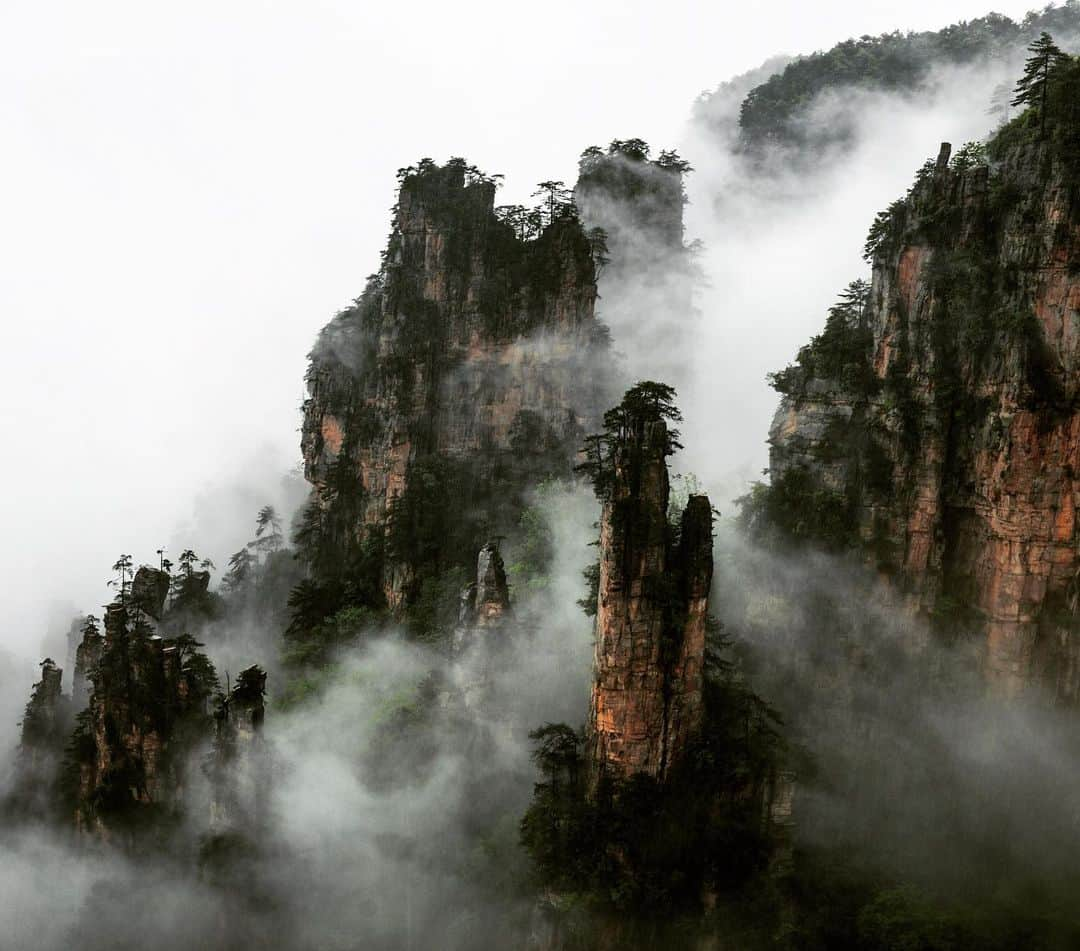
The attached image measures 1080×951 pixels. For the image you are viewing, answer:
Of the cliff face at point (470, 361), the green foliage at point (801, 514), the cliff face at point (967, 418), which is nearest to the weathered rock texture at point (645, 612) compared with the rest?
the green foliage at point (801, 514)

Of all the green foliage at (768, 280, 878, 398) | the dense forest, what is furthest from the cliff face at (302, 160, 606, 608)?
the green foliage at (768, 280, 878, 398)

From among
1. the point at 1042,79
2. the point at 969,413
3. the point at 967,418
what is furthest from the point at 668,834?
the point at 1042,79

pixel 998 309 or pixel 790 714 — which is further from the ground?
pixel 998 309

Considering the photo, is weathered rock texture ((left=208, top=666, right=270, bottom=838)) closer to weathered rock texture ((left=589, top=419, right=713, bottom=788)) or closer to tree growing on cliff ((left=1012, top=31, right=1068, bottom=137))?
weathered rock texture ((left=589, top=419, right=713, bottom=788))

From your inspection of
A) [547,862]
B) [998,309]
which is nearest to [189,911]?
[547,862]

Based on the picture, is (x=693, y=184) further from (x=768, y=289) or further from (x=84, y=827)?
(x=84, y=827)
